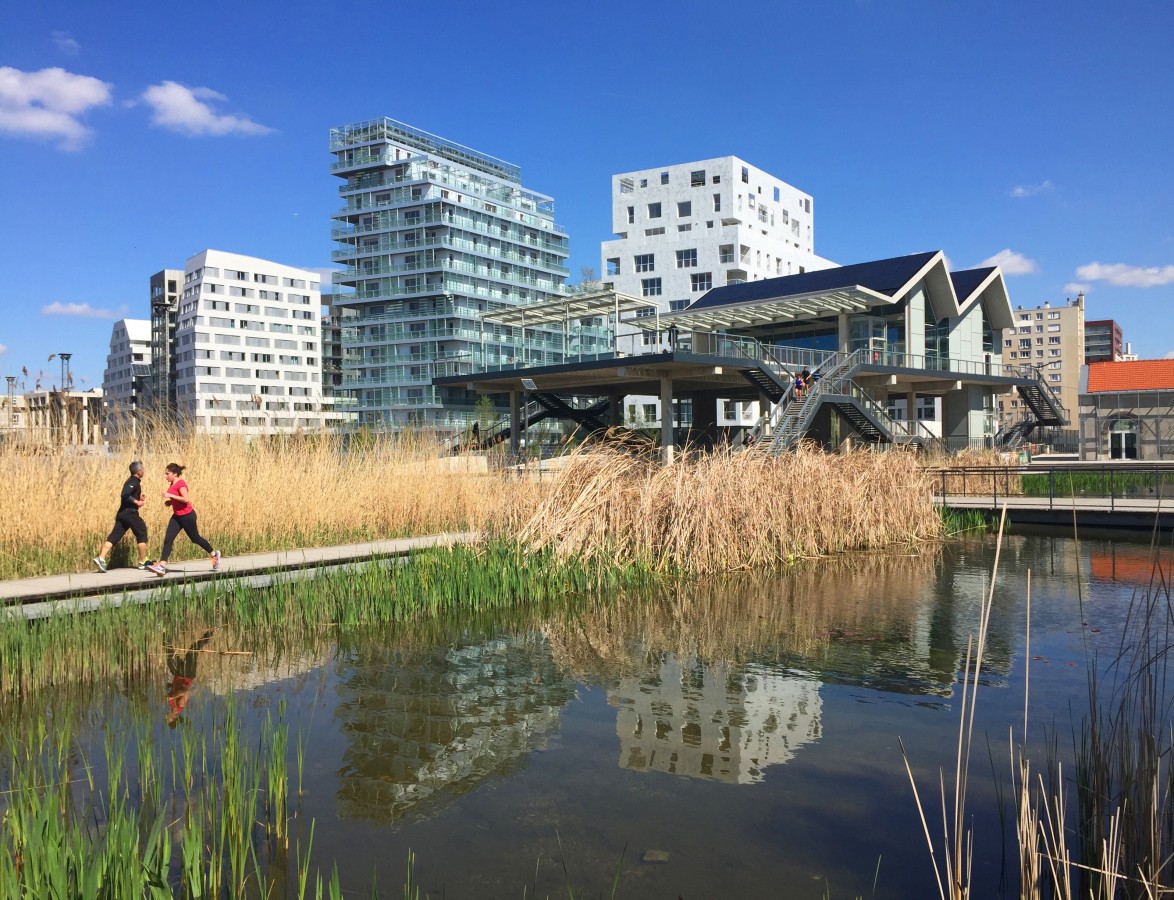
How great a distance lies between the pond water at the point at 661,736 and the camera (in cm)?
443

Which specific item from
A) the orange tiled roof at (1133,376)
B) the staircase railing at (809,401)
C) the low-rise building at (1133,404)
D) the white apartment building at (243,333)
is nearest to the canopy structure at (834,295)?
the staircase railing at (809,401)

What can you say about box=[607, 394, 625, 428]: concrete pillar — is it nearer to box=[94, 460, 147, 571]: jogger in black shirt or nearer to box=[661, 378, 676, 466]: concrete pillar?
box=[661, 378, 676, 466]: concrete pillar

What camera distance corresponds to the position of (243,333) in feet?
294

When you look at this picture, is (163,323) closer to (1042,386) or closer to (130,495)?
(1042,386)

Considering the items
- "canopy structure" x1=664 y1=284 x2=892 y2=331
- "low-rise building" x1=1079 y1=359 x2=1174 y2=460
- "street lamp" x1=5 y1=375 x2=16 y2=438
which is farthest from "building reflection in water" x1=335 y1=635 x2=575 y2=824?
"low-rise building" x1=1079 y1=359 x2=1174 y2=460

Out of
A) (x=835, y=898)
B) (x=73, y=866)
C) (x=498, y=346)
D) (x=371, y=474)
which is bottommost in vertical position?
(x=835, y=898)

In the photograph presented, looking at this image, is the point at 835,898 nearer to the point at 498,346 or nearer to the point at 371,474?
the point at 371,474

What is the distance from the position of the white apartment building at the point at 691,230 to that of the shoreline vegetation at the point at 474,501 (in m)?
52.2

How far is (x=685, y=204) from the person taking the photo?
7125 cm

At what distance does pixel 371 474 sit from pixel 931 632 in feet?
32.5

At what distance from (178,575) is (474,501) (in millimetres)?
6223

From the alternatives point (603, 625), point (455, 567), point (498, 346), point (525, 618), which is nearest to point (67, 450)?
point (455, 567)

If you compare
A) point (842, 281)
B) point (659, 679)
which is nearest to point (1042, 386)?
point (842, 281)

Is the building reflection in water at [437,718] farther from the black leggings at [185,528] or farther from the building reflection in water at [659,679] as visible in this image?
the black leggings at [185,528]
